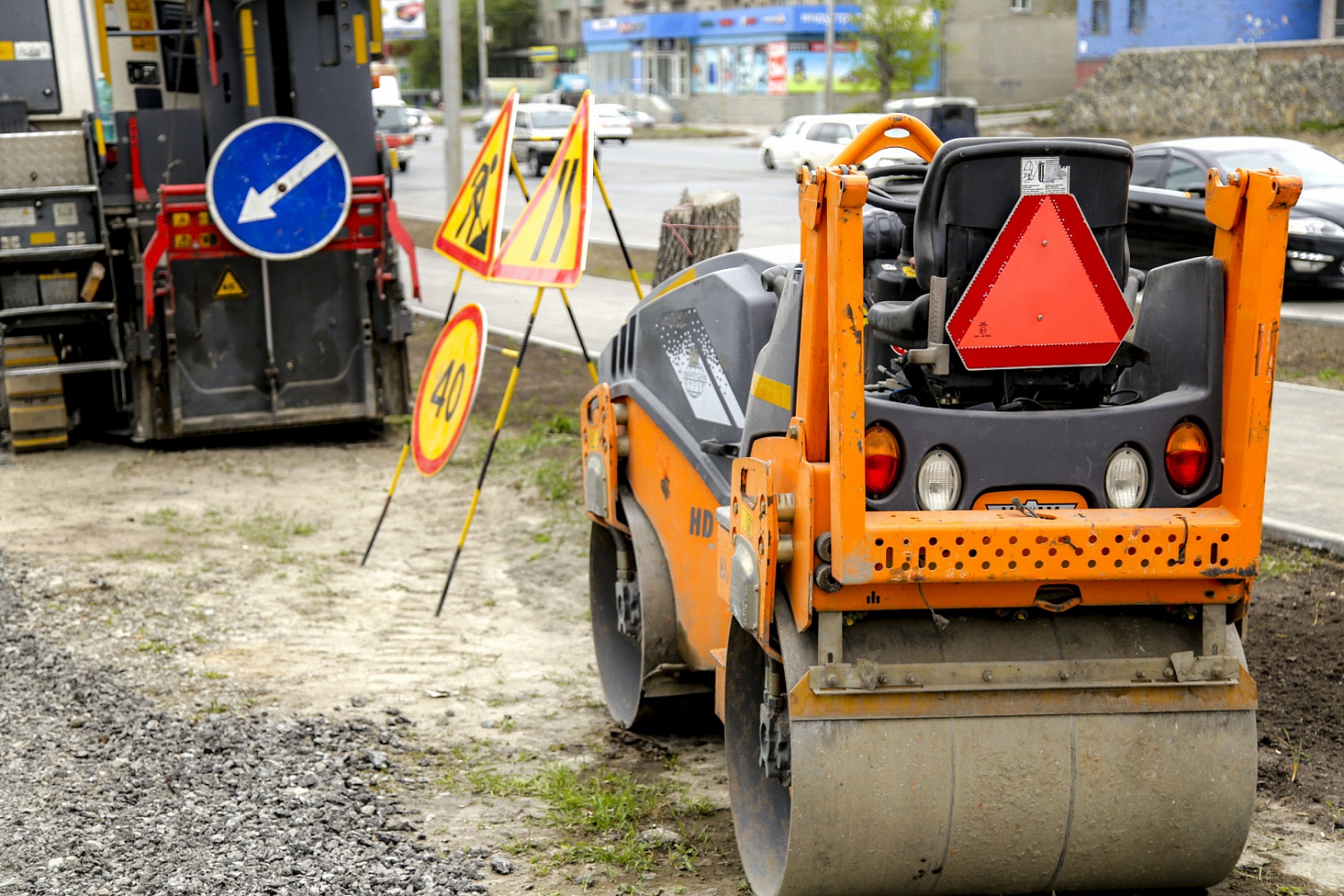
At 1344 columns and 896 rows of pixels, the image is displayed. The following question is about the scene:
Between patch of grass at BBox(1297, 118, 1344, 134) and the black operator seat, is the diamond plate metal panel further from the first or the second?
patch of grass at BBox(1297, 118, 1344, 134)

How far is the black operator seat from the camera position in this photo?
337cm

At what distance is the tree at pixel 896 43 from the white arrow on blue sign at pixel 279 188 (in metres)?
47.8

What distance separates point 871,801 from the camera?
3.39 m

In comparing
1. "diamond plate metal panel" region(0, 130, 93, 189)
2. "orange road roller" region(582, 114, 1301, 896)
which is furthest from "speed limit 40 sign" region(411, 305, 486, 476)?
"diamond plate metal panel" region(0, 130, 93, 189)

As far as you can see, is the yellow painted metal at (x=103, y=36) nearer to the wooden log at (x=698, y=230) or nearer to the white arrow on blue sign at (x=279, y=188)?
the white arrow on blue sign at (x=279, y=188)

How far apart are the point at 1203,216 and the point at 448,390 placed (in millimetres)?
9231

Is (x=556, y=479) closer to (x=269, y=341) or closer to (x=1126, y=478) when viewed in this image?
(x=269, y=341)

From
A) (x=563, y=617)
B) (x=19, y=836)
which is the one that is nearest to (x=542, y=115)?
(x=563, y=617)

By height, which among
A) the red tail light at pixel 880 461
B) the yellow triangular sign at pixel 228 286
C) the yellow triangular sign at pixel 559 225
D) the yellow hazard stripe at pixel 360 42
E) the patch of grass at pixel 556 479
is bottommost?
the patch of grass at pixel 556 479

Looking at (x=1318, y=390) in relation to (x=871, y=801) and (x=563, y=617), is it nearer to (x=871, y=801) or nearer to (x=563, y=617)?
(x=563, y=617)

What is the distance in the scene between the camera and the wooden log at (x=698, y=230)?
8258 mm

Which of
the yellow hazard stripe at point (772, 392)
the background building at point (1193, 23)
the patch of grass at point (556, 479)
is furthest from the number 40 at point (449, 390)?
the background building at point (1193, 23)

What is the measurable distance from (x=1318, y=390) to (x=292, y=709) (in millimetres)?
7770

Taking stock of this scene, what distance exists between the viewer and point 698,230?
27.4ft
